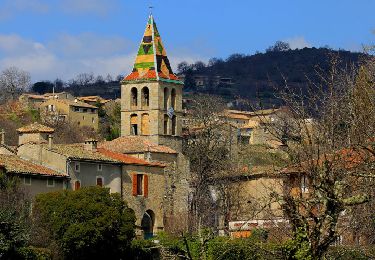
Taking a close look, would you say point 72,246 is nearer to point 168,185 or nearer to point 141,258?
point 141,258

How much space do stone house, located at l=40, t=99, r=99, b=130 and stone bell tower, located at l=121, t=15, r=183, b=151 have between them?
46.8 meters

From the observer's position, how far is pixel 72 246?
49.2m

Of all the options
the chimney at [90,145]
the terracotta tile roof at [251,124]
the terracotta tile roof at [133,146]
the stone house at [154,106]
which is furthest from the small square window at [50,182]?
the terracotta tile roof at [251,124]

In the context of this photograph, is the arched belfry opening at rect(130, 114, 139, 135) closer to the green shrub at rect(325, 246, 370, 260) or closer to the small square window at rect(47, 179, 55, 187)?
the small square window at rect(47, 179, 55, 187)

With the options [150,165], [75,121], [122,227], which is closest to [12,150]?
[150,165]

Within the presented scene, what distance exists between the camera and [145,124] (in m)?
78.6

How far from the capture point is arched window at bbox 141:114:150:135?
256ft

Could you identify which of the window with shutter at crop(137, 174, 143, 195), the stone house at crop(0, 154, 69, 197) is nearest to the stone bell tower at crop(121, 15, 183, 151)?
the window with shutter at crop(137, 174, 143, 195)

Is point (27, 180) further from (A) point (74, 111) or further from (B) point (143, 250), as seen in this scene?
(A) point (74, 111)

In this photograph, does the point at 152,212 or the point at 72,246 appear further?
the point at 152,212

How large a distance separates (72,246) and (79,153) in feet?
40.0

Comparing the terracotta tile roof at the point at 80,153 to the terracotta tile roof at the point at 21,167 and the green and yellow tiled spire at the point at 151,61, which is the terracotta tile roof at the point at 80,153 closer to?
the terracotta tile roof at the point at 21,167

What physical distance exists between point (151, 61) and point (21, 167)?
2706 centimetres

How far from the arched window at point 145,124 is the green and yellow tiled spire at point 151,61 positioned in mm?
2776
